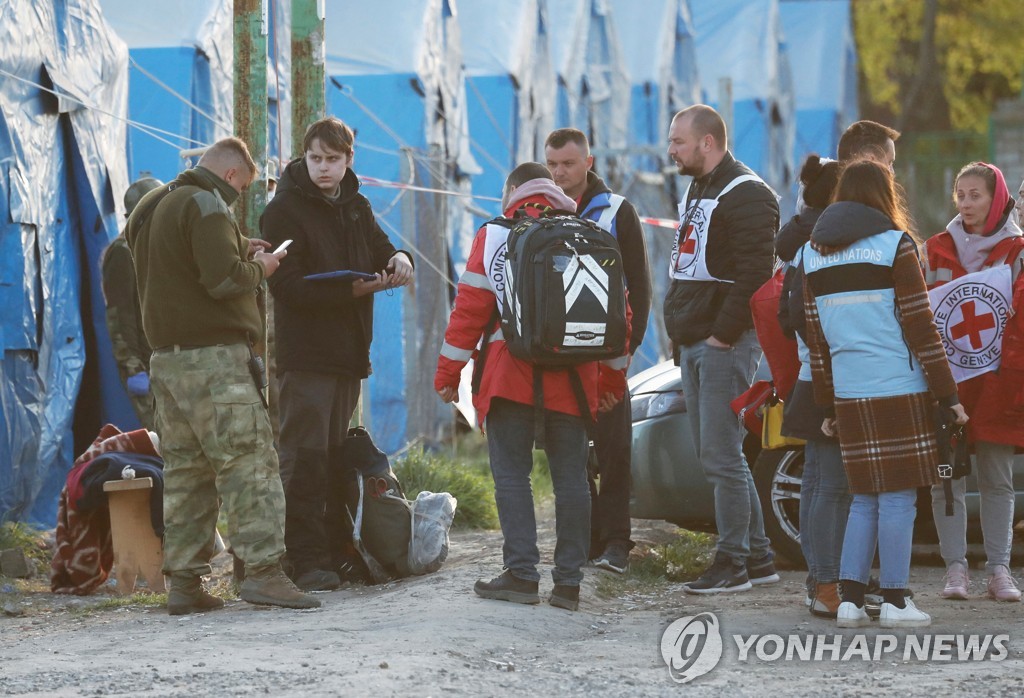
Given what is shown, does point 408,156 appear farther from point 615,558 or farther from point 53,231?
point 615,558

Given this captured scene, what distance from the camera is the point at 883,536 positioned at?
5.62 metres

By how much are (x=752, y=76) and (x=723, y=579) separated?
20.9 m

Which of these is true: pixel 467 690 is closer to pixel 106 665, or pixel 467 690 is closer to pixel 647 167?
pixel 106 665

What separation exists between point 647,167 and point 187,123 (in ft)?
38.7

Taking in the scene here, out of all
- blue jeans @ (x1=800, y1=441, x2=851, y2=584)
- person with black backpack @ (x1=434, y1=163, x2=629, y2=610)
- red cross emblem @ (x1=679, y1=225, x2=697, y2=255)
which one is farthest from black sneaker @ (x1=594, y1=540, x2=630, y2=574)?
red cross emblem @ (x1=679, y1=225, x2=697, y2=255)

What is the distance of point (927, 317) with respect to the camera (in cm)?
547

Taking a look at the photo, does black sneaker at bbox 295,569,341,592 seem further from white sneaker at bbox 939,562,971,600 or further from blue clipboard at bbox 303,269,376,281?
white sneaker at bbox 939,562,971,600

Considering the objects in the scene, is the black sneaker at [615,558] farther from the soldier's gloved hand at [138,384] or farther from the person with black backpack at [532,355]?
the soldier's gloved hand at [138,384]

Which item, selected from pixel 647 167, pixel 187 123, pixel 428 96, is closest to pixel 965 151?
pixel 647 167

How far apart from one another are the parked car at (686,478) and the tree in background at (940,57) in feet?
93.9

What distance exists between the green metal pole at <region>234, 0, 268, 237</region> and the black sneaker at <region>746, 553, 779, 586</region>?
104 inches

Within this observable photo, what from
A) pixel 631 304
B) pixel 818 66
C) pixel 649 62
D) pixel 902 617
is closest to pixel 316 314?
pixel 631 304

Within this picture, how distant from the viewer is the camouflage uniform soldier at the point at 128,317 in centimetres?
837

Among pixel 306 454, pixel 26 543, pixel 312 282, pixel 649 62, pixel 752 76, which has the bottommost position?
pixel 26 543
